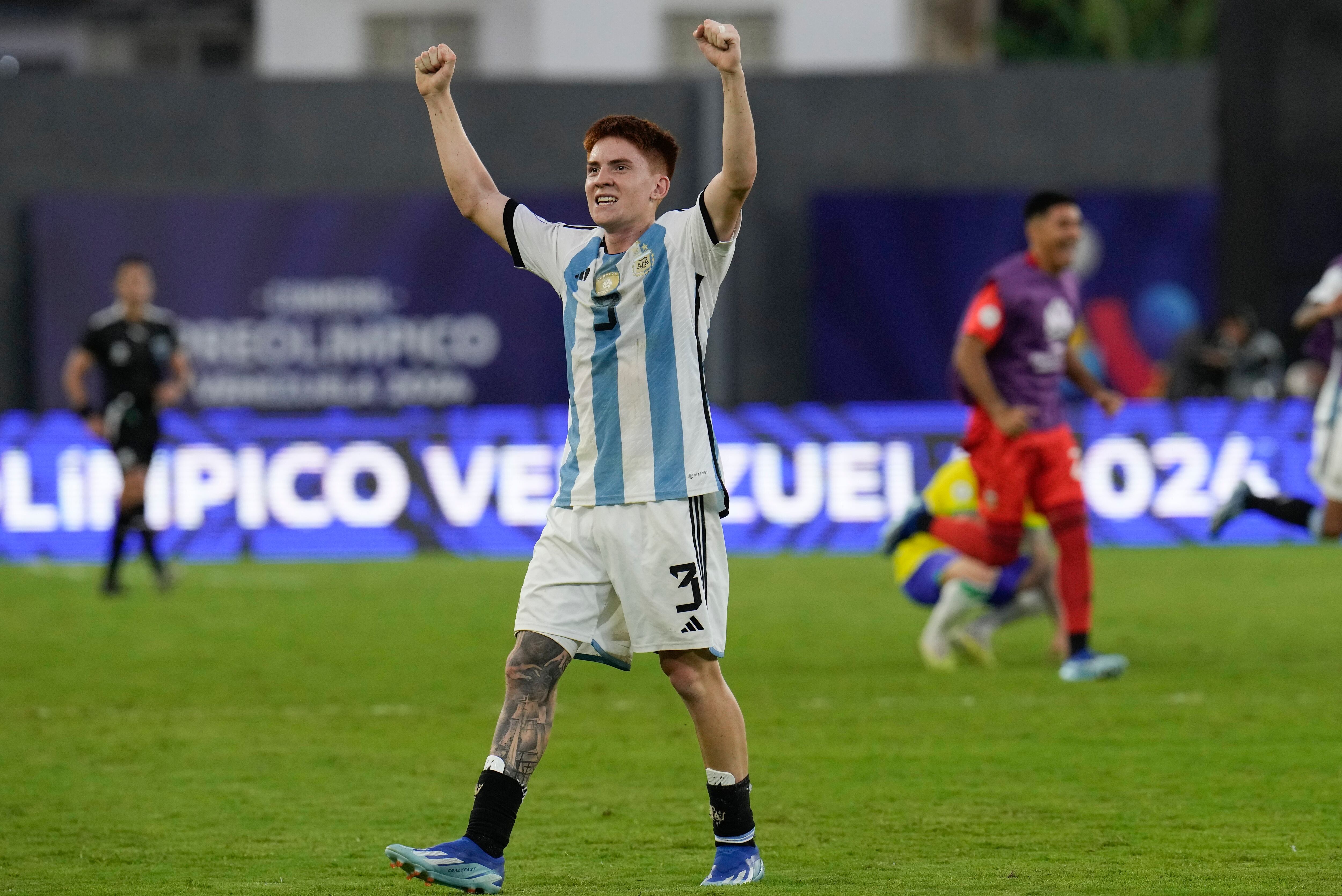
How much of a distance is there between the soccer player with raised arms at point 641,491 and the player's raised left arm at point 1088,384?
4.62 m

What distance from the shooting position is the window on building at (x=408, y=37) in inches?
1288

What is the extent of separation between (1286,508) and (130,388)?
770cm

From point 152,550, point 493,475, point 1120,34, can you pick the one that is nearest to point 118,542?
point 152,550

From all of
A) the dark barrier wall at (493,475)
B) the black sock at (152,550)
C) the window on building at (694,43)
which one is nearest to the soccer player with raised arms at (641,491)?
the black sock at (152,550)

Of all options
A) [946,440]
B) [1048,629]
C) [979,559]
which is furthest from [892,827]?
[946,440]

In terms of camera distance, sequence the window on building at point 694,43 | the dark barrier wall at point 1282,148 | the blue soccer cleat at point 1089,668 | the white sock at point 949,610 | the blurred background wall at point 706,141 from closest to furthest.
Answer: the blue soccer cleat at point 1089,668
the white sock at point 949,610
the dark barrier wall at point 1282,148
the blurred background wall at point 706,141
the window on building at point 694,43

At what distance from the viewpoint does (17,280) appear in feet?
80.5

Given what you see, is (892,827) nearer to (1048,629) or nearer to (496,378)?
(1048,629)

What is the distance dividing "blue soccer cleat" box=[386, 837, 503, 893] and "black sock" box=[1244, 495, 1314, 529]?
634 cm

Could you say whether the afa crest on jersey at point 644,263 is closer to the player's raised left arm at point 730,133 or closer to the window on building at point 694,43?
the player's raised left arm at point 730,133

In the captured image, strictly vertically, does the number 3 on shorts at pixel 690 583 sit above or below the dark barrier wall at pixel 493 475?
above

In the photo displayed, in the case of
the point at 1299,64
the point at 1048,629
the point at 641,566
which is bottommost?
the point at 1048,629

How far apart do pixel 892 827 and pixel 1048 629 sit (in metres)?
6.02

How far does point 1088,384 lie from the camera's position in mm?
9836
